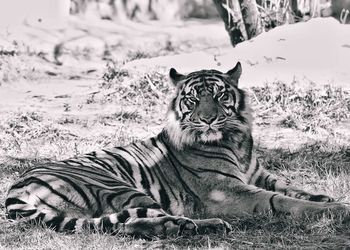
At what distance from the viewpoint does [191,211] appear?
5.69 meters

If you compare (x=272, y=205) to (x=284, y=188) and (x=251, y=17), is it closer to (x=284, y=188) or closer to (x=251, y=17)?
(x=284, y=188)

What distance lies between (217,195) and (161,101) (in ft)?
10.9

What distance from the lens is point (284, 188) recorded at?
231 inches

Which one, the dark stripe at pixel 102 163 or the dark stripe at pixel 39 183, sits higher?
the dark stripe at pixel 39 183

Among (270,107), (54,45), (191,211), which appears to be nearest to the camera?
(191,211)

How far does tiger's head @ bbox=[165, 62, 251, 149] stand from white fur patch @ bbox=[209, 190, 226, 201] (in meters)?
0.38

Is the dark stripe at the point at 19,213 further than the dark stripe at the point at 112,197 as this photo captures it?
No

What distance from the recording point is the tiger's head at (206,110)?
577 centimetres

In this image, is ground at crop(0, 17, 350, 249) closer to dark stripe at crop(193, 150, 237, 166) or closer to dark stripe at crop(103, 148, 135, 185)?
dark stripe at crop(193, 150, 237, 166)

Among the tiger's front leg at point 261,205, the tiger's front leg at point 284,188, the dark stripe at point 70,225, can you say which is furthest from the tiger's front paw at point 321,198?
the dark stripe at point 70,225

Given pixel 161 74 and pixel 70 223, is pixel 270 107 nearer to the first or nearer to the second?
pixel 161 74

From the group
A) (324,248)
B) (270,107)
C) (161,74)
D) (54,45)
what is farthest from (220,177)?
(54,45)

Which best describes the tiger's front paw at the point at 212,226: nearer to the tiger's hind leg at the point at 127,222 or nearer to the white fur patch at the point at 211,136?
the tiger's hind leg at the point at 127,222

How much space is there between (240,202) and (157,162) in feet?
2.34
